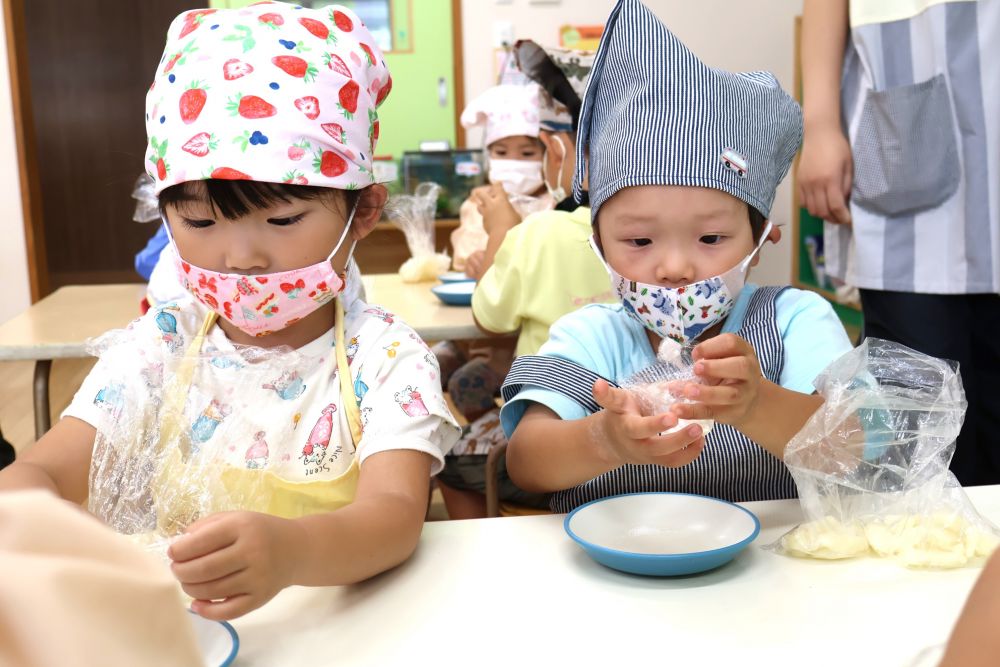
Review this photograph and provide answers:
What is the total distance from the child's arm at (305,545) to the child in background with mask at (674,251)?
0.76 feet

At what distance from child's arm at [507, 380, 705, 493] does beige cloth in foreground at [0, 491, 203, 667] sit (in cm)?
61

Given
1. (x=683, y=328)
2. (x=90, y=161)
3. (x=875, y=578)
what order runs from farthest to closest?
(x=90, y=161) < (x=683, y=328) < (x=875, y=578)

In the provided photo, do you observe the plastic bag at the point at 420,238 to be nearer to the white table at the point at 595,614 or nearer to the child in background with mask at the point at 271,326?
the child in background with mask at the point at 271,326

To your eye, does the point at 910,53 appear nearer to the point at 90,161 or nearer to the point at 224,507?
the point at 224,507

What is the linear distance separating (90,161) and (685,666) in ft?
29.0

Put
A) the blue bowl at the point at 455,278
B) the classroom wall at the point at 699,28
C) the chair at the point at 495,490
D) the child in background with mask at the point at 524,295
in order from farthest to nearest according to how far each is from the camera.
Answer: the classroom wall at the point at 699,28, the blue bowl at the point at 455,278, the child in background with mask at the point at 524,295, the chair at the point at 495,490

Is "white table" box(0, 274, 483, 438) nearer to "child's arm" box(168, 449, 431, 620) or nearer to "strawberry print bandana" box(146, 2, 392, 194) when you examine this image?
"strawberry print bandana" box(146, 2, 392, 194)

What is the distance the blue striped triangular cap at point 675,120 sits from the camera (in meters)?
1.24

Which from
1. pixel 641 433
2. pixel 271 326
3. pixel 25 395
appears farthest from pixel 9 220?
pixel 641 433

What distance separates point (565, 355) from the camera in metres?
1.33

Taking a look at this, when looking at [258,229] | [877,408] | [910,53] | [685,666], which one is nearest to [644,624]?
[685,666]

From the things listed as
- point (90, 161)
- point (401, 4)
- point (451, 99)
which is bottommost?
point (90, 161)

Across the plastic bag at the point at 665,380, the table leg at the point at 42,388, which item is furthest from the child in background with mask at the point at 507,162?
the plastic bag at the point at 665,380

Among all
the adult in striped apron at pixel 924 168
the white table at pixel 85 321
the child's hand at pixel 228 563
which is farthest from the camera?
the white table at pixel 85 321
